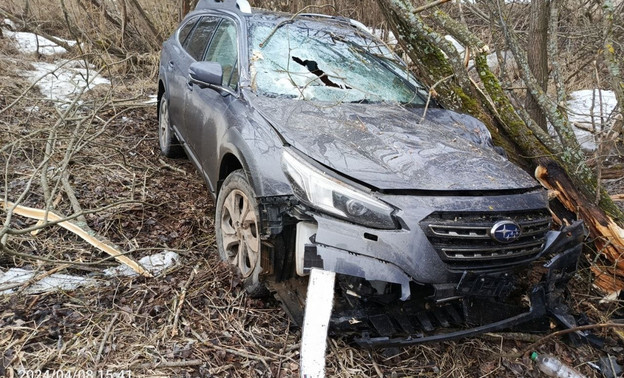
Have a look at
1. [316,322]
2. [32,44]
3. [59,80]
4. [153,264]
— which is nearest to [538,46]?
[316,322]

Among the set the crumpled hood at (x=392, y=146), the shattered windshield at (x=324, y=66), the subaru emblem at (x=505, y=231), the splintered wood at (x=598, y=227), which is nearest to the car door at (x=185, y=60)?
the shattered windshield at (x=324, y=66)

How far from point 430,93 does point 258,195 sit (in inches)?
69.9

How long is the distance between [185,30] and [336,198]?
3467 mm

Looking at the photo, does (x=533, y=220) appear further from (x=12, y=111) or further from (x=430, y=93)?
(x=12, y=111)

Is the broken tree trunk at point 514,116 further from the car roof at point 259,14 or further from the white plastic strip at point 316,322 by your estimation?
the white plastic strip at point 316,322

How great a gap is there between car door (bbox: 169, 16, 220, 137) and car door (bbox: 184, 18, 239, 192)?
0.15 metres

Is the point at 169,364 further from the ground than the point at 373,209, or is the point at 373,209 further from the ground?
the point at 373,209

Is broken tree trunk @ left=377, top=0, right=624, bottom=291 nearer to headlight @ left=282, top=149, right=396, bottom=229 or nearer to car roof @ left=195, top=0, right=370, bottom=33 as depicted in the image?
car roof @ left=195, top=0, right=370, bottom=33

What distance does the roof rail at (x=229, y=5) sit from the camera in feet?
13.2

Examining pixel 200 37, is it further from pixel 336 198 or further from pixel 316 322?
pixel 316 322

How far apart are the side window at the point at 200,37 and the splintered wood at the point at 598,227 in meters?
2.98

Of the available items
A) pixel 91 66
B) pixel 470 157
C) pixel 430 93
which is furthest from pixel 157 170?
pixel 91 66

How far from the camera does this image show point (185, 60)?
447 cm

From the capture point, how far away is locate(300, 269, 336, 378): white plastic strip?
232cm
